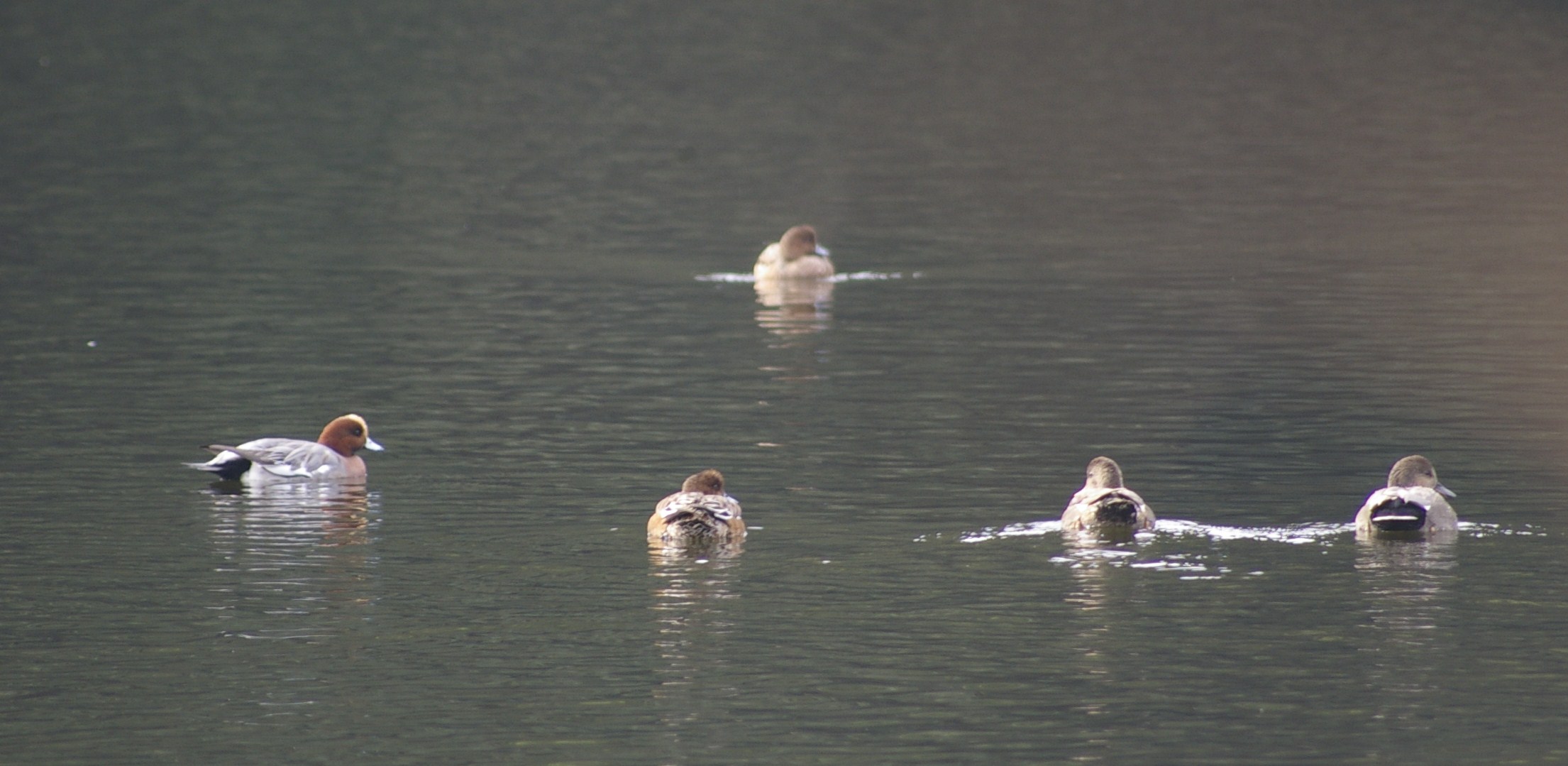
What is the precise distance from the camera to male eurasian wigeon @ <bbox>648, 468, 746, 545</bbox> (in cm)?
1656

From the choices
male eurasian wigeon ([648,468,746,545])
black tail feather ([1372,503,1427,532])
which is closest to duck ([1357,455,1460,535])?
A: black tail feather ([1372,503,1427,532])

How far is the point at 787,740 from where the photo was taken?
1227 centimetres

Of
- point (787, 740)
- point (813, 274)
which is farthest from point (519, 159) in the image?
point (787, 740)

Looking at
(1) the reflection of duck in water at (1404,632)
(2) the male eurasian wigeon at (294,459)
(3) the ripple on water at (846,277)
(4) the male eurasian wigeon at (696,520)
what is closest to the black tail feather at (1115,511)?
(1) the reflection of duck in water at (1404,632)

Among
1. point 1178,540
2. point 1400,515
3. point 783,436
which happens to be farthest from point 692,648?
point 783,436

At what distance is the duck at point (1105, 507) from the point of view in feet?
54.5

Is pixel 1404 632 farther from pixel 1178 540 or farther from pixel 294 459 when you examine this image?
pixel 294 459

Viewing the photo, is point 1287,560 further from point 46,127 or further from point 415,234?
point 46,127

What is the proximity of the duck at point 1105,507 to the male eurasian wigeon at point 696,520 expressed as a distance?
2240 millimetres

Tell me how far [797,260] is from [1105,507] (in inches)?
696

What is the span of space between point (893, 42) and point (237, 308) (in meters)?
54.0

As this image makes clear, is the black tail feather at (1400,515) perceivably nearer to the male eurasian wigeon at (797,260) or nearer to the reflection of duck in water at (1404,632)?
the reflection of duck in water at (1404,632)

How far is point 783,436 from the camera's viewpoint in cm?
2158

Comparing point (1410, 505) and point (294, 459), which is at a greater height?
point (294, 459)
